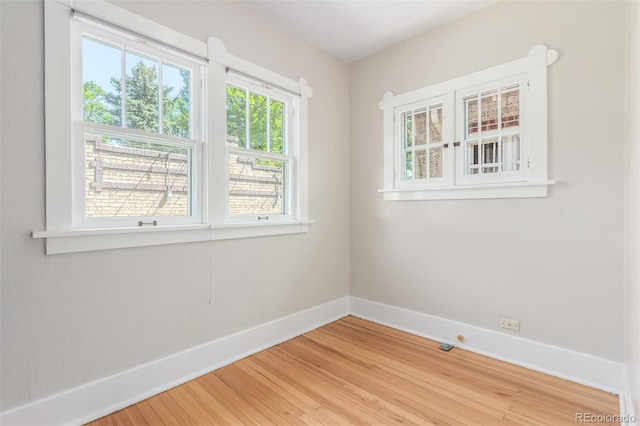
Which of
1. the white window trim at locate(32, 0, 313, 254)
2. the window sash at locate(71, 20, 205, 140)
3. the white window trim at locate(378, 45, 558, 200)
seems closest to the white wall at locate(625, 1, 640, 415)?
the white window trim at locate(378, 45, 558, 200)

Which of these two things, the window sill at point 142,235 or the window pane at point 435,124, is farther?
the window pane at point 435,124

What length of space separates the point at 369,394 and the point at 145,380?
1399mm

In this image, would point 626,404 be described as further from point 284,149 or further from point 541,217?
point 284,149

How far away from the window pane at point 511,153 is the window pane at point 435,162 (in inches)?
20.0

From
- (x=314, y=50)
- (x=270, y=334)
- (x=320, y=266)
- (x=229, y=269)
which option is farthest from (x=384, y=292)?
(x=314, y=50)

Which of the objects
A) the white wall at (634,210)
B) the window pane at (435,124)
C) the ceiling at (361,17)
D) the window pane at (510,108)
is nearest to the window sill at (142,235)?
the window pane at (435,124)

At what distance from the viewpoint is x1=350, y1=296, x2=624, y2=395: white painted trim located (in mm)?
1987

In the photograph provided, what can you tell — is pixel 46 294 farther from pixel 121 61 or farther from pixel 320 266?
pixel 320 266

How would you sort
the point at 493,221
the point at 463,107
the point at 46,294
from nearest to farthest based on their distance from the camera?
the point at 46,294 → the point at 493,221 → the point at 463,107

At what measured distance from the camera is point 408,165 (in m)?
3.00

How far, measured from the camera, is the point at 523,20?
226 cm

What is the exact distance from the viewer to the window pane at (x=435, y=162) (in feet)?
9.08

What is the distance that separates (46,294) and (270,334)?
156 centimetres

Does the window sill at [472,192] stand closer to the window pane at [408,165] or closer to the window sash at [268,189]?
the window pane at [408,165]
